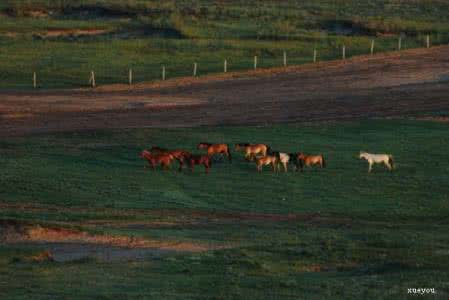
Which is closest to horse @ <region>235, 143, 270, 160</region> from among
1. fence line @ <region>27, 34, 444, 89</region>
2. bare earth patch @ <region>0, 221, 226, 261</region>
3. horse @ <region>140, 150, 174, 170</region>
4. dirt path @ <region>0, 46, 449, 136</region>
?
horse @ <region>140, 150, 174, 170</region>

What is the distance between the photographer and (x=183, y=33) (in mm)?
87125

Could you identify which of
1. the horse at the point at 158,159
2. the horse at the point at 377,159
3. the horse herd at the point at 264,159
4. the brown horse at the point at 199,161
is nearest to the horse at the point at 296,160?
the horse herd at the point at 264,159

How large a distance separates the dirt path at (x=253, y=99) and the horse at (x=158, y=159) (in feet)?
39.3

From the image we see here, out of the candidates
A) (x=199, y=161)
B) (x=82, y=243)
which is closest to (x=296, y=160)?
(x=199, y=161)

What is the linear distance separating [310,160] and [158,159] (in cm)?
420

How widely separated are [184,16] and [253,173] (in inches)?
2330

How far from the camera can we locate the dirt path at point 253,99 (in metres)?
56.0

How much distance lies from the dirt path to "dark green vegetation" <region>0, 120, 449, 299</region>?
465 centimetres

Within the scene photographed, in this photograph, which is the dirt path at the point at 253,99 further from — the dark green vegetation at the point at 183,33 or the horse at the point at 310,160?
the horse at the point at 310,160

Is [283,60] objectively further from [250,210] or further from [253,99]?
[250,210]

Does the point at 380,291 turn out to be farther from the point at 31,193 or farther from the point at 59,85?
the point at 59,85

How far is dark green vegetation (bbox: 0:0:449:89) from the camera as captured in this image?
242 ft

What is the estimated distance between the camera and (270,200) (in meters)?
36.0

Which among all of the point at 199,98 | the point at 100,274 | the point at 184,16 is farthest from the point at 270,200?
the point at 184,16
